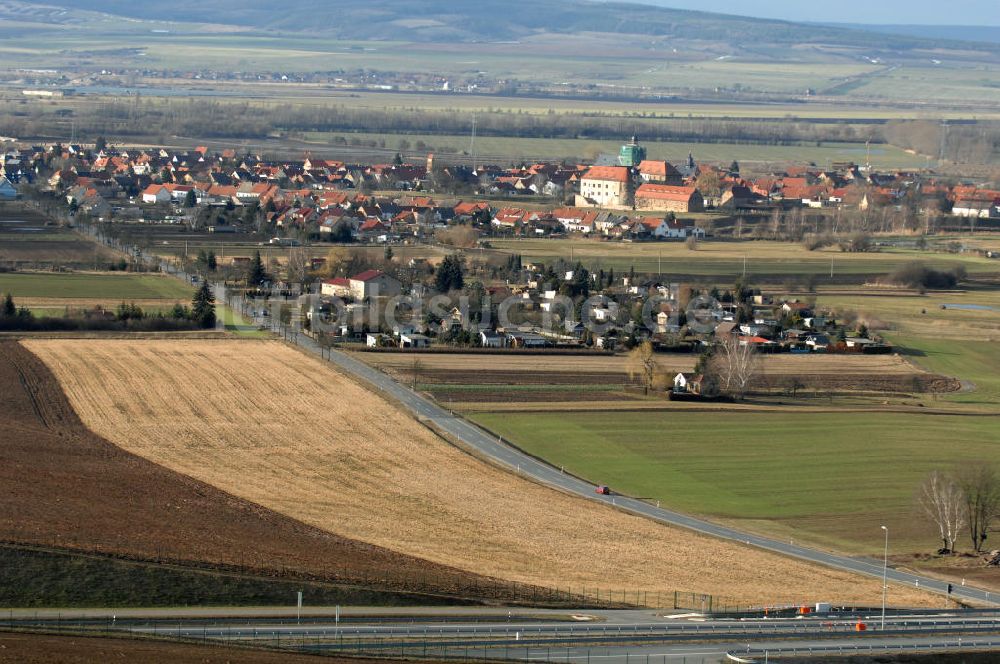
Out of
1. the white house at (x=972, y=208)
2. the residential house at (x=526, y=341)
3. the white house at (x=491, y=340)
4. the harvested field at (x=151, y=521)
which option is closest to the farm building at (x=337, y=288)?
the white house at (x=491, y=340)

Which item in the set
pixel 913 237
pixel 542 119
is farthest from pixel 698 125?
pixel 913 237

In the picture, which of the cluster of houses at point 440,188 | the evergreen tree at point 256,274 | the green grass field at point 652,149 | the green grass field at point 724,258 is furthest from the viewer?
the green grass field at point 652,149

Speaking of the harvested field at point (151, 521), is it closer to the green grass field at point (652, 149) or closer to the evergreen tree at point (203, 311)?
the evergreen tree at point (203, 311)

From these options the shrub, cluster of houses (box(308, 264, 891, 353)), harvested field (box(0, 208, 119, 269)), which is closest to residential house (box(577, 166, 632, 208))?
the shrub

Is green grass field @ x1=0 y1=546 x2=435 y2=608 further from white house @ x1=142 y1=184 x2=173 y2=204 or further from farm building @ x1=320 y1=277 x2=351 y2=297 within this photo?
white house @ x1=142 y1=184 x2=173 y2=204

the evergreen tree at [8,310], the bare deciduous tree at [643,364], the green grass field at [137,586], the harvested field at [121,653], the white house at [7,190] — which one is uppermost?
the harvested field at [121,653]
